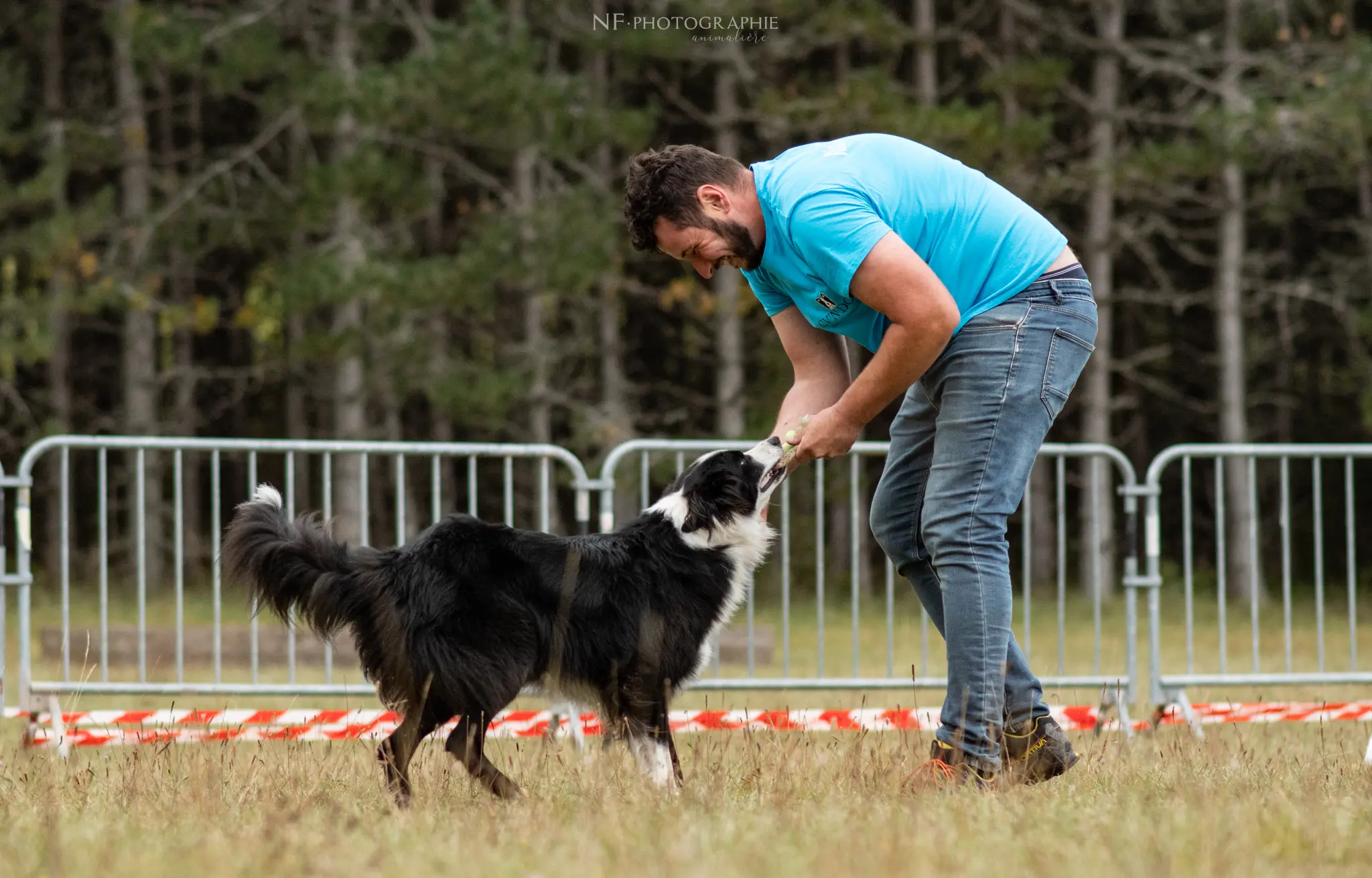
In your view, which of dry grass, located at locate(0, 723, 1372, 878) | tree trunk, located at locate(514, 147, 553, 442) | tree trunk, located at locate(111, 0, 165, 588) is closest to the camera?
dry grass, located at locate(0, 723, 1372, 878)

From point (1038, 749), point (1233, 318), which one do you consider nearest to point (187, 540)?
point (1233, 318)

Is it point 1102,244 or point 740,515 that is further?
point 1102,244

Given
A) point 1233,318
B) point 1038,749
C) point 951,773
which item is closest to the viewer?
point 951,773

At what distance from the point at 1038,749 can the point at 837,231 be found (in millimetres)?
1449

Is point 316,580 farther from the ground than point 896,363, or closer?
closer

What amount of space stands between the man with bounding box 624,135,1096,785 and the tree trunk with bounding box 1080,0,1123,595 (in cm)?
1123

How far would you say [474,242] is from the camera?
47.0ft

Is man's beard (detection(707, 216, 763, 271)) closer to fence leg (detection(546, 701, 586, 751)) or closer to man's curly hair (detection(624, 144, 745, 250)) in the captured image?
man's curly hair (detection(624, 144, 745, 250))

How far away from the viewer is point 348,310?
1454 cm

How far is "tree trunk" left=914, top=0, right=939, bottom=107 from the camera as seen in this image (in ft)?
51.3

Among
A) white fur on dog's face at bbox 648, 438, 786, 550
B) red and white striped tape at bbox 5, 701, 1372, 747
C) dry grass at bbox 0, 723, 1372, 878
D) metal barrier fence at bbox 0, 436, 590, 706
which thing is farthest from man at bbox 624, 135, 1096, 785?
metal barrier fence at bbox 0, 436, 590, 706

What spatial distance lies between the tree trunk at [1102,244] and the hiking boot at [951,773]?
37.0 feet

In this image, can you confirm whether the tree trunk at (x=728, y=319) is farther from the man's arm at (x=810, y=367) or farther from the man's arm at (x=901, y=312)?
the man's arm at (x=901, y=312)

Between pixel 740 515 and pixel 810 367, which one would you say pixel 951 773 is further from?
pixel 810 367
